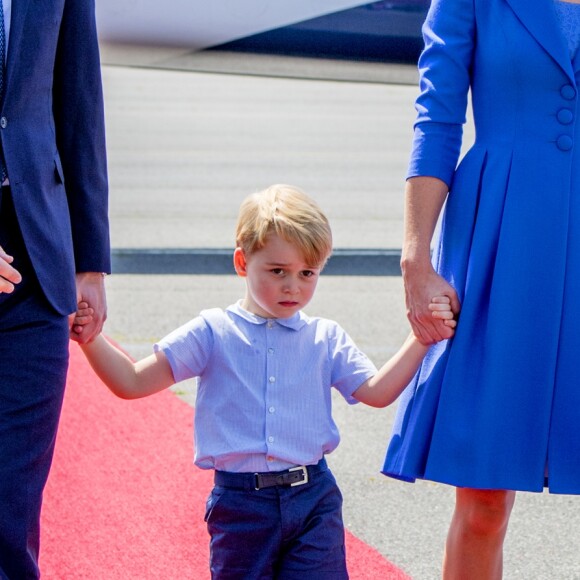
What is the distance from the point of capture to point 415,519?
4.13 m

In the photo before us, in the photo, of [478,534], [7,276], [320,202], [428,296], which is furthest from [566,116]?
[320,202]

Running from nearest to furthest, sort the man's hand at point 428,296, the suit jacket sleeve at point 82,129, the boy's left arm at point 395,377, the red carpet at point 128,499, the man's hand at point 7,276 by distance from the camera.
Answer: the man's hand at point 7,276 < the suit jacket sleeve at point 82,129 < the man's hand at point 428,296 < the boy's left arm at point 395,377 < the red carpet at point 128,499

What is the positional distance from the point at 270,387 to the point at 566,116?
0.90m

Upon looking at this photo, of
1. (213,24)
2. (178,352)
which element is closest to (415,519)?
(178,352)

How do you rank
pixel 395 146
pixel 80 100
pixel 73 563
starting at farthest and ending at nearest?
pixel 395 146, pixel 73 563, pixel 80 100

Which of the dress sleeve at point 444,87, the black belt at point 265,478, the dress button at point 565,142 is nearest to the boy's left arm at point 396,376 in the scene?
the black belt at point 265,478

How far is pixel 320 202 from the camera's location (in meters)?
11.6

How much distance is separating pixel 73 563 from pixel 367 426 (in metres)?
1.87

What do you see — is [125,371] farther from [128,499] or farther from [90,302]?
[128,499]

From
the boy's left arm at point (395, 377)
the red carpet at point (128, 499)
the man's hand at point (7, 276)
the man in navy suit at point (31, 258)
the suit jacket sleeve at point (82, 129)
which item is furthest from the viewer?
the red carpet at point (128, 499)

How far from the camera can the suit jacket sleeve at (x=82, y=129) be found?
2562mm

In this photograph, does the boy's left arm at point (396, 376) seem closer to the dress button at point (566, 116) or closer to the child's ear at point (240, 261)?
the child's ear at point (240, 261)

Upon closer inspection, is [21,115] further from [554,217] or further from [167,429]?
[167,429]

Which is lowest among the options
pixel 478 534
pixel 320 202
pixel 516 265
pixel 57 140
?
pixel 320 202
